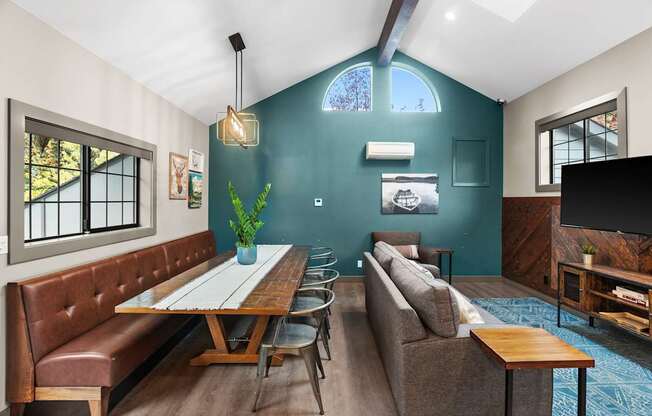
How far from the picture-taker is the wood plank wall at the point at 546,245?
343 cm

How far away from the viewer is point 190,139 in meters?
4.77

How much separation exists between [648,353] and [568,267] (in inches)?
37.6

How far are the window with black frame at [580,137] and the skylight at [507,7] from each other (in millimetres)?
1320

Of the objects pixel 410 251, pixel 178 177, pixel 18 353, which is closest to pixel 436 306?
pixel 18 353

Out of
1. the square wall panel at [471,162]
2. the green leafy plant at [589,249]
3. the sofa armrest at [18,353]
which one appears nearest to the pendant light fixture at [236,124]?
the sofa armrest at [18,353]

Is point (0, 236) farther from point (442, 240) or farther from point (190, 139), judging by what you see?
point (442, 240)

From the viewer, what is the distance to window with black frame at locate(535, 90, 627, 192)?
3629 mm

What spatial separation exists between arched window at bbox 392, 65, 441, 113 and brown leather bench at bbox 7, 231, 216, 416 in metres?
4.87

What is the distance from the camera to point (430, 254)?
5.02 metres

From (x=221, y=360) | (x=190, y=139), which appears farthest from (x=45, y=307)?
(x=190, y=139)

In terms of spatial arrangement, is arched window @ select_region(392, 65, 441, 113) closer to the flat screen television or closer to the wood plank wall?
the wood plank wall

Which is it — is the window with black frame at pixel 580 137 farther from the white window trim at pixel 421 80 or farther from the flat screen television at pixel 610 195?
the white window trim at pixel 421 80

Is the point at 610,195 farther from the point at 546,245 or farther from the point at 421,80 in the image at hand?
the point at 421,80

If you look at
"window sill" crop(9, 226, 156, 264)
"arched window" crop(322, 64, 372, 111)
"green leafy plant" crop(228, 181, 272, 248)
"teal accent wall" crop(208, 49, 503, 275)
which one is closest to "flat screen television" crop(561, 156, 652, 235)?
"teal accent wall" crop(208, 49, 503, 275)
